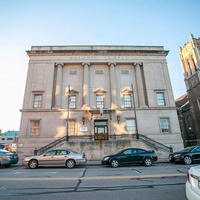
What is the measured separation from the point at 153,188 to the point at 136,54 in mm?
23447

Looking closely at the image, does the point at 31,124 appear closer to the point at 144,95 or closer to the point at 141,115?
the point at 141,115

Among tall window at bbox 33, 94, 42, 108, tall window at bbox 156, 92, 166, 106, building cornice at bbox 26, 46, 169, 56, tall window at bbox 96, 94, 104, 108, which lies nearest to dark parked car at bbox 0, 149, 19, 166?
tall window at bbox 33, 94, 42, 108

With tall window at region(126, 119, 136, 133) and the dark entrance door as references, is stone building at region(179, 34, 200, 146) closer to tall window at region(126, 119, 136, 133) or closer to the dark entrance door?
tall window at region(126, 119, 136, 133)

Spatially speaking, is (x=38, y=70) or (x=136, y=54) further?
(x=136, y=54)

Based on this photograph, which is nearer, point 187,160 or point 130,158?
point 130,158

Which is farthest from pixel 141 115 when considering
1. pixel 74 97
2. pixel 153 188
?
pixel 153 188

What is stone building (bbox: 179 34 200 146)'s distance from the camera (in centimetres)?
3080

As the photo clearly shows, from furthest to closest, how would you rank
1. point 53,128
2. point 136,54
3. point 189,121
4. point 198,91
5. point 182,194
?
point 189,121 < point 198,91 < point 136,54 < point 53,128 < point 182,194

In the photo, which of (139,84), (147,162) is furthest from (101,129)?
(147,162)

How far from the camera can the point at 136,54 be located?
24969mm

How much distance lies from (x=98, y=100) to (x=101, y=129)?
4619 mm

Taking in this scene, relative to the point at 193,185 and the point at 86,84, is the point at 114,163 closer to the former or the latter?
the point at 193,185

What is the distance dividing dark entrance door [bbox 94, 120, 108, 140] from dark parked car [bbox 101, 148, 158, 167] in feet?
30.2

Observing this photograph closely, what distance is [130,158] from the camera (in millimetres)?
11164
